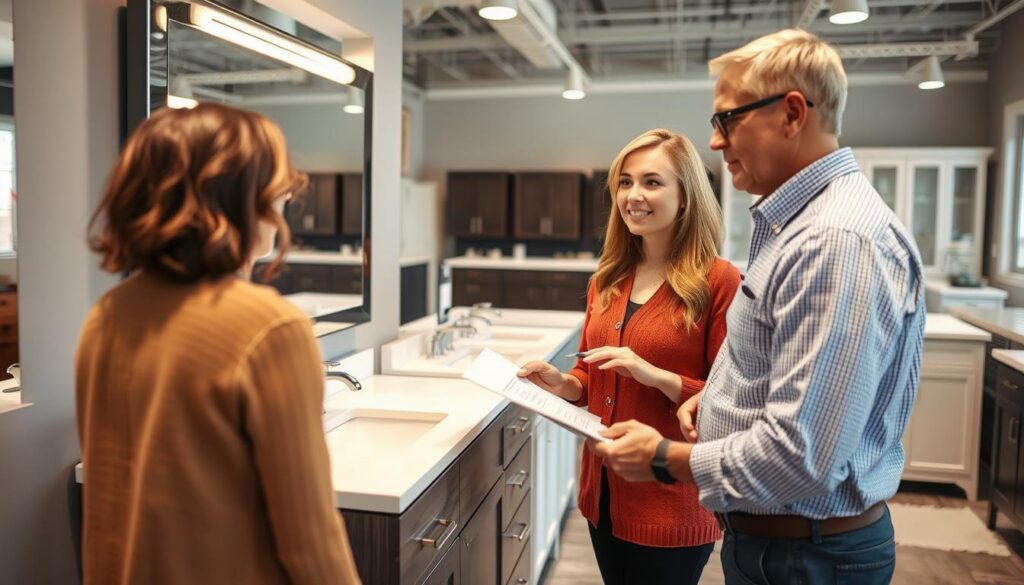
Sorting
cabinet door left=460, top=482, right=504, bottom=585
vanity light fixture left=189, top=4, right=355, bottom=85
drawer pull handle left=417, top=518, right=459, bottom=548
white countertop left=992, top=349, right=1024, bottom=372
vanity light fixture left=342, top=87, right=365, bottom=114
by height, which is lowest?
cabinet door left=460, top=482, right=504, bottom=585

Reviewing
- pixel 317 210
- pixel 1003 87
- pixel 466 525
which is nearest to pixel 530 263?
pixel 1003 87

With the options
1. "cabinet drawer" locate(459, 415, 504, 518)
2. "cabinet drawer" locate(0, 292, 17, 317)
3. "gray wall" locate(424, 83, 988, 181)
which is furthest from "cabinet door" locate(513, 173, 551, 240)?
"cabinet drawer" locate(0, 292, 17, 317)

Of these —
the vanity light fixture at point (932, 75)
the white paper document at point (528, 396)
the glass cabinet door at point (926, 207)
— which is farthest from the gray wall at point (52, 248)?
the glass cabinet door at point (926, 207)

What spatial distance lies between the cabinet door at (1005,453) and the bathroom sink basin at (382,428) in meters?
2.74

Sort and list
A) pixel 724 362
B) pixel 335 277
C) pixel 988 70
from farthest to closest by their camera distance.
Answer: pixel 988 70, pixel 335 277, pixel 724 362

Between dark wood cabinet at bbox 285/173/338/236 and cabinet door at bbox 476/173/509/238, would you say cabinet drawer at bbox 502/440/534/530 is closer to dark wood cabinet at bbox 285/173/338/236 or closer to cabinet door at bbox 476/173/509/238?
dark wood cabinet at bbox 285/173/338/236

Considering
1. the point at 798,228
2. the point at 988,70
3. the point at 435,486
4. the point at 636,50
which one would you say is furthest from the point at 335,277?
the point at 988,70

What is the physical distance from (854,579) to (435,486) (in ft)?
2.75

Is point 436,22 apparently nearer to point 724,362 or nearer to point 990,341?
point 990,341

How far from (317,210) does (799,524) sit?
160 centimetres

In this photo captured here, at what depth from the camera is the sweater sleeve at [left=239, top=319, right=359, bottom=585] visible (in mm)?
868

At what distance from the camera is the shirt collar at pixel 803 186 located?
3.83 feet

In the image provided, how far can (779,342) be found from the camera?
1098 mm

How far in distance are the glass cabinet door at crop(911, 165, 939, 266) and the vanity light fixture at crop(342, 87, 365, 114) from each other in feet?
20.3
